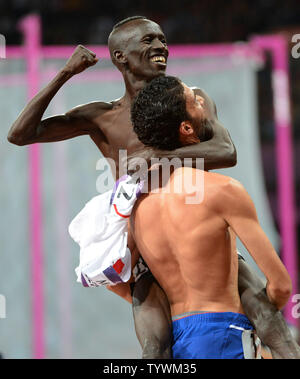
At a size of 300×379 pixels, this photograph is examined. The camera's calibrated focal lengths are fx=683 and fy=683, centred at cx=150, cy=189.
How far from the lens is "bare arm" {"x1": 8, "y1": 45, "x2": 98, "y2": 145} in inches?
93.4

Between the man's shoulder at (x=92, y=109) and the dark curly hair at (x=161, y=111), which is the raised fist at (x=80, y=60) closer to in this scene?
the man's shoulder at (x=92, y=109)

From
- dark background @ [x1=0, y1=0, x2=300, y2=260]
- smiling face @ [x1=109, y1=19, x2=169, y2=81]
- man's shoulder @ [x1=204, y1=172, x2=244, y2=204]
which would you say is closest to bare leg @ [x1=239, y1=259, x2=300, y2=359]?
man's shoulder @ [x1=204, y1=172, x2=244, y2=204]

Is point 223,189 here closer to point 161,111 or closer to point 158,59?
point 161,111

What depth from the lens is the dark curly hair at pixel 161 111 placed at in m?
2.04

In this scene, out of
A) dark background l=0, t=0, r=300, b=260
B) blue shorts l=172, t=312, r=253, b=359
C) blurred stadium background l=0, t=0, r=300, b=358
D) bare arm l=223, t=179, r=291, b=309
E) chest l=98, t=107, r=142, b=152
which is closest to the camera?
bare arm l=223, t=179, r=291, b=309

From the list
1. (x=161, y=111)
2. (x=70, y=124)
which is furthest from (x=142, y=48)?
(x=161, y=111)

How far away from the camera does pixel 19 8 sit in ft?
25.6

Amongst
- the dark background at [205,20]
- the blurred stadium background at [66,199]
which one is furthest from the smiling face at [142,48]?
the dark background at [205,20]

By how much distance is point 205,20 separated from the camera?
7723 mm

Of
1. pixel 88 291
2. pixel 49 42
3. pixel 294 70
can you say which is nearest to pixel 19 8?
pixel 49 42

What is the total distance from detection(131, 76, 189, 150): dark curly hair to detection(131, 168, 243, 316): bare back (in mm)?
129

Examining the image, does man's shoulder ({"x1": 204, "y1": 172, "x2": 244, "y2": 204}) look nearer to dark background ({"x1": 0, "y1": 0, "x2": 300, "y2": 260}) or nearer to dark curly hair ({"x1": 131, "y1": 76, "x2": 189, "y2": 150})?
dark curly hair ({"x1": 131, "y1": 76, "x2": 189, "y2": 150})
